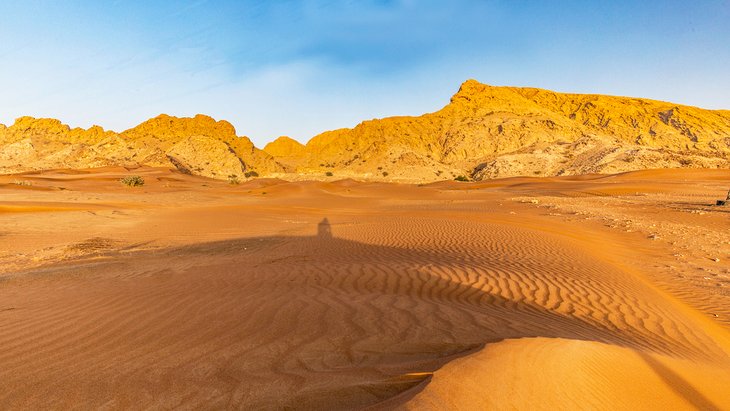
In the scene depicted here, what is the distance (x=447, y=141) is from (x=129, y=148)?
54.4 metres

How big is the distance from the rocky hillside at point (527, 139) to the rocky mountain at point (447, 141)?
19 cm

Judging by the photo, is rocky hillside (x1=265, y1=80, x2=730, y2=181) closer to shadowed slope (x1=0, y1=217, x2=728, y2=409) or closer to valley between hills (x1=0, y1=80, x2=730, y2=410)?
valley between hills (x1=0, y1=80, x2=730, y2=410)

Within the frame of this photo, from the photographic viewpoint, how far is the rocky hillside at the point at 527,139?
4744cm

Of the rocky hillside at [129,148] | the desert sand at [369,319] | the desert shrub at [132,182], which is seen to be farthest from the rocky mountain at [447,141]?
the desert sand at [369,319]

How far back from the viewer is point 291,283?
5855mm

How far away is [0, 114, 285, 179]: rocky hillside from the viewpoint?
62.9 meters

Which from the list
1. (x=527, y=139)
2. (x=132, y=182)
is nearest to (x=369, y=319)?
(x=132, y=182)

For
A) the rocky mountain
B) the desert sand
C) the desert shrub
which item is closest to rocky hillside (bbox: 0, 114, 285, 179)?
the rocky mountain

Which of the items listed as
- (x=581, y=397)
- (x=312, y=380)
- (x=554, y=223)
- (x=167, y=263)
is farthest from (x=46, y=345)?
(x=554, y=223)

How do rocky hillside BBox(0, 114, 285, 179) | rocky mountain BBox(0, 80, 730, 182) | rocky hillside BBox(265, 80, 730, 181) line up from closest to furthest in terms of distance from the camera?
1. rocky hillside BBox(265, 80, 730, 181)
2. rocky mountain BBox(0, 80, 730, 182)
3. rocky hillside BBox(0, 114, 285, 179)

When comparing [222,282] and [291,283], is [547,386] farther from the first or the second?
[222,282]

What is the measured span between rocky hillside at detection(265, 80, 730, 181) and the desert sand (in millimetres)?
39235

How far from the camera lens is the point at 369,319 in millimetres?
3977

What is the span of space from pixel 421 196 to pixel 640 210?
50.4 ft
